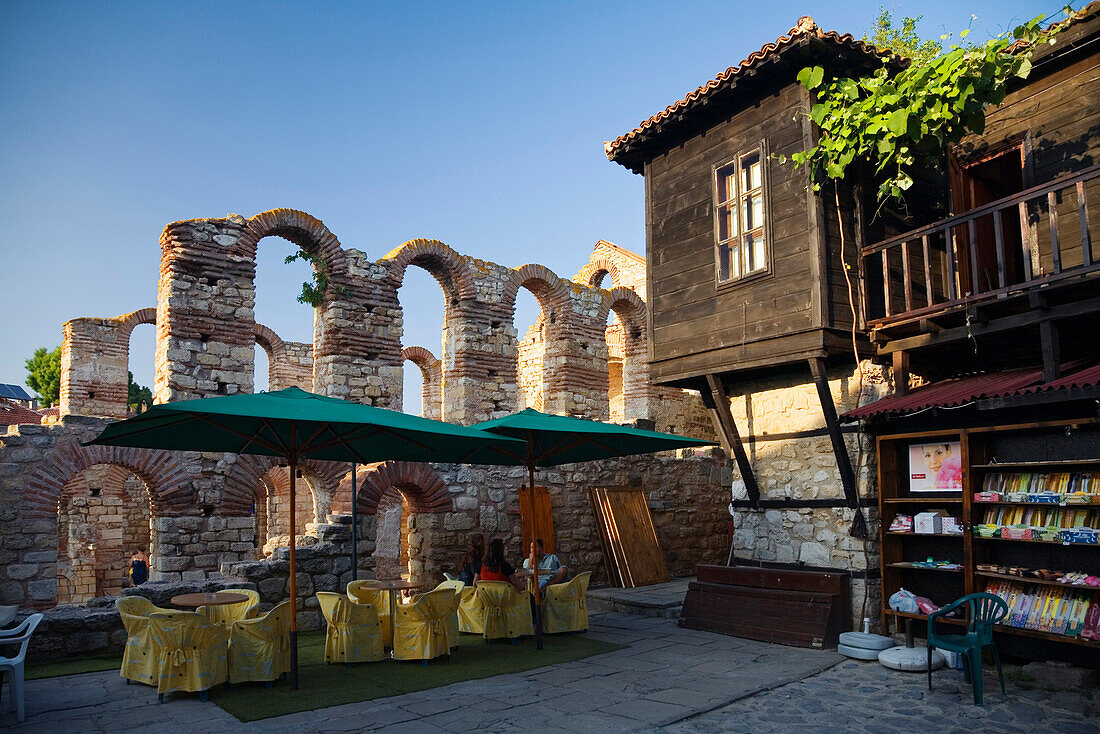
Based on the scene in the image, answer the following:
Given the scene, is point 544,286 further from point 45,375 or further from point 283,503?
point 45,375

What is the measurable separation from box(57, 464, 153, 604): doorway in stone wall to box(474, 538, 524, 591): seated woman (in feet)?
32.1

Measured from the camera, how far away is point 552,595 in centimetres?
894

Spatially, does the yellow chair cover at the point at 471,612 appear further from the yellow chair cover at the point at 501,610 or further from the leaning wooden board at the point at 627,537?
the leaning wooden board at the point at 627,537

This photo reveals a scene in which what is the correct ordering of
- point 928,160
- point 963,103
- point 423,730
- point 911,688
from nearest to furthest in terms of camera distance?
point 423,730 < point 911,688 < point 963,103 < point 928,160

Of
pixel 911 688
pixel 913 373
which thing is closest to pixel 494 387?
pixel 913 373

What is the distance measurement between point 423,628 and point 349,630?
69 centimetres

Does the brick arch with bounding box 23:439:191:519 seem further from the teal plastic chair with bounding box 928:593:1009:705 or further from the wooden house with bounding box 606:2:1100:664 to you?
the teal plastic chair with bounding box 928:593:1009:705

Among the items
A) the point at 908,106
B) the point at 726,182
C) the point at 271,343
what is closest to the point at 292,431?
the point at 726,182

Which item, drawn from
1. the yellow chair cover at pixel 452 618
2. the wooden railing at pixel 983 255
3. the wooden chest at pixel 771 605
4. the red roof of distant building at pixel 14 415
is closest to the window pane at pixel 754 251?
the wooden railing at pixel 983 255

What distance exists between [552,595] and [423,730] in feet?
12.1

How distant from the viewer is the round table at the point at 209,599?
6.64m

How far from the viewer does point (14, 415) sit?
23.6m

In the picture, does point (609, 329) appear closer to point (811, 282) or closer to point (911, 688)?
point (811, 282)

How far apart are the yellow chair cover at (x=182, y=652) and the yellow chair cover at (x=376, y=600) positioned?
1660 mm
